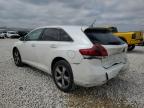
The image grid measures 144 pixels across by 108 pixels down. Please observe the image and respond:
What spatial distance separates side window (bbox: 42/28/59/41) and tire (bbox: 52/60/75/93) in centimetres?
69

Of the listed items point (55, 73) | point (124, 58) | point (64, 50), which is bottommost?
point (55, 73)

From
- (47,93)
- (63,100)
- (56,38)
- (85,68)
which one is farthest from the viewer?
(56,38)

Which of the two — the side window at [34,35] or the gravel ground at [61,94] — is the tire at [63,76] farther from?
the side window at [34,35]

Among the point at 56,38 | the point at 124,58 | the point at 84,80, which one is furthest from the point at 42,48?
the point at 124,58

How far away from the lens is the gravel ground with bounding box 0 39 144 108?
12.1 ft

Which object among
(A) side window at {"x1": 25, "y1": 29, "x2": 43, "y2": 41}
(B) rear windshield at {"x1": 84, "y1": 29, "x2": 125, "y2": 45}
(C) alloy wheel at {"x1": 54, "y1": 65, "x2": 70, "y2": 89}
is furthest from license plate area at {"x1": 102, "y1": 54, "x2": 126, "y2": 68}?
(A) side window at {"x1": 25, "y1": 29, "x2": 43, "y2": 41}

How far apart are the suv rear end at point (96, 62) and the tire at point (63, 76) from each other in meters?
0.19

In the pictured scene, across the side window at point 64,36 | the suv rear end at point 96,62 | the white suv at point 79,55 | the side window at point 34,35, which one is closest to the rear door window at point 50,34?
the white suv at point 79,55

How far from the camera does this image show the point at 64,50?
13.1ft

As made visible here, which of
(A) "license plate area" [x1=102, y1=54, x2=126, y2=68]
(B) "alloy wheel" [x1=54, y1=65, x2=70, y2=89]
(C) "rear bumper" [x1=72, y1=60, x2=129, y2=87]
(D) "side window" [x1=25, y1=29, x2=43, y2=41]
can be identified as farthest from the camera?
(D) "side window" [x1=25, y1=29, x2=43, y2=41]

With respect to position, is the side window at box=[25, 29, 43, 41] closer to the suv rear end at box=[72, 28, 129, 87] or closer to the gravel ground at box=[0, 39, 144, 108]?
the gravel ground at box=[0, 39, 144, 108]

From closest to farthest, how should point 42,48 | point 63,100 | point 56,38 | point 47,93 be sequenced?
point 63,100 → point 47,93 → point 56,38 → point 42,48

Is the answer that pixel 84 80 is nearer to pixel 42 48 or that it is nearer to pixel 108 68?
pixel 108 68

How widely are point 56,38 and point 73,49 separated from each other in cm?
84
